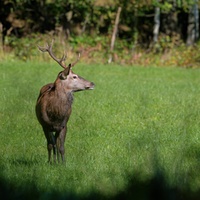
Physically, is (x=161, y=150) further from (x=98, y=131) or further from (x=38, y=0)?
(x=38, y=0)

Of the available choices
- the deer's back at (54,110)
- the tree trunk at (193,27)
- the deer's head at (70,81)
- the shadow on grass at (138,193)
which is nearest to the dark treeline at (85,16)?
the tree trunk at (193,27)

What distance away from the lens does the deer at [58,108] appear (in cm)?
879

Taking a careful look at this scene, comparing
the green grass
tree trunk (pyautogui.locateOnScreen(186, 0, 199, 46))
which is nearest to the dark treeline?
→ tree trunk (pyautogui.locateOnScreen(186, 0, 199, 46))

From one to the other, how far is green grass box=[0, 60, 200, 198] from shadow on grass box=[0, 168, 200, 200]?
0.05 meters

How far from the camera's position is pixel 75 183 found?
7355 mm

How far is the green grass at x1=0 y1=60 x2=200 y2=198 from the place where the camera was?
5242mm

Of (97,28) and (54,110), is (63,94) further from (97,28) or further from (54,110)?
(97,28)

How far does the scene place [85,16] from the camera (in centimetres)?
3189

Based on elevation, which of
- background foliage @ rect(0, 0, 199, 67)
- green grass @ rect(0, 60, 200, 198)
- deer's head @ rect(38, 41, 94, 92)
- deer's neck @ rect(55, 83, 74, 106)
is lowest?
green grass @ rect(0, 60, 200, 198)

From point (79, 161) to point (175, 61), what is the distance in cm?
1866

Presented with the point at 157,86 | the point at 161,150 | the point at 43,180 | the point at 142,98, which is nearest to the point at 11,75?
the point at 157,86

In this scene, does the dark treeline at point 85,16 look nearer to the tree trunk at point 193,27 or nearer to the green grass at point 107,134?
the tree trunk at point 193,27

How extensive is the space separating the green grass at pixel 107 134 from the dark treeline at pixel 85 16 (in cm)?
954

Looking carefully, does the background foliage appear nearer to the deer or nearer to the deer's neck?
the deer
